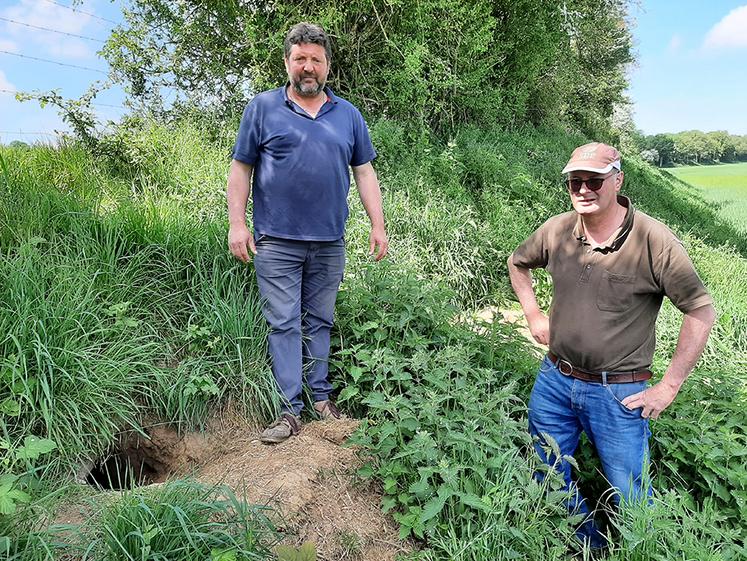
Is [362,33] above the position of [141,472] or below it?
above

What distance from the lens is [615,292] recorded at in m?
2.86

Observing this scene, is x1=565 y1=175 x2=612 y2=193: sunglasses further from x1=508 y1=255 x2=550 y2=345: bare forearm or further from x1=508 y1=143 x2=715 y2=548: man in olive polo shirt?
x1=508 y1=255 x2=550 y2=345: bare forearm

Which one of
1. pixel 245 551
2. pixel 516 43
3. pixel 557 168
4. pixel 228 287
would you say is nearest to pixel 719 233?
pixel 557 168

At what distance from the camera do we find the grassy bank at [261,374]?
100 inches

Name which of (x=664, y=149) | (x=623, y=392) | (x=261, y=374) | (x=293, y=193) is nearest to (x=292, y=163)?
(x=293, y=193)

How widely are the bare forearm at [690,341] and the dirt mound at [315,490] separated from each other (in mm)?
1591

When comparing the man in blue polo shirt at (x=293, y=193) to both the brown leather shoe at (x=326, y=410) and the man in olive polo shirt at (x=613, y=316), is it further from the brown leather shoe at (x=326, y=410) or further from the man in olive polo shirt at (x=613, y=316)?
the man in olive polo shirt at (x=613, y=316)

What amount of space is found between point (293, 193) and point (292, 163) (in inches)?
7.1

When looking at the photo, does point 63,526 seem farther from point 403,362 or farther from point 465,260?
point 465,260

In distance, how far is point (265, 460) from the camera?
Result: 306 cm

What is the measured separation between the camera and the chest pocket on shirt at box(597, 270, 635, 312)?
111 inches

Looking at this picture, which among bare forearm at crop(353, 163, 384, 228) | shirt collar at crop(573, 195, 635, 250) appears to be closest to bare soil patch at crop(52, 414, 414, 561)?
bare forearm at crop(353, 163, 384, 228)

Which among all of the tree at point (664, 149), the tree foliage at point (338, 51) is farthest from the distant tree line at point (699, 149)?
the tree foliage at point (338, 51)

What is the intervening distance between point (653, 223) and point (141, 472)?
130 inches
